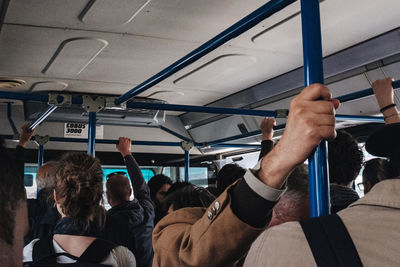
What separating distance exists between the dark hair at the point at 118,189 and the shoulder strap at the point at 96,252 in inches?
44.1

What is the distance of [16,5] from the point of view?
120 inches

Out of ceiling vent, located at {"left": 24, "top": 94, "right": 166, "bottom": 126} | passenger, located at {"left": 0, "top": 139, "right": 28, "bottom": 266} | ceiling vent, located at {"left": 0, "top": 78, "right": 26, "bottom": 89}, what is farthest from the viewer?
ceiling vent, located at {"left": 24, "top": 94, "right": 166, "bottom": 126}

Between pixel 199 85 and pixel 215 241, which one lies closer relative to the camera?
pixel 215 241

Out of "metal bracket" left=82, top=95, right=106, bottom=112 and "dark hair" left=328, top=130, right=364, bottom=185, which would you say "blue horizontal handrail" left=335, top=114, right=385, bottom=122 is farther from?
"metal bracket" left=82, top=95, right=106, bottom=112

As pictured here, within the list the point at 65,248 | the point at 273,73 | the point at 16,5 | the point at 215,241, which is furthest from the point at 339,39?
the point at 215,241

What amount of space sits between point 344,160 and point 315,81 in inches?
40.6

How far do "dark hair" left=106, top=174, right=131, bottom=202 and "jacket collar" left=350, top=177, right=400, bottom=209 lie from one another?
7.27ft

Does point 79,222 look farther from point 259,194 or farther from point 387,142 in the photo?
point 387,142

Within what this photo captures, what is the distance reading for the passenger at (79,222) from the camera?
1.80 m

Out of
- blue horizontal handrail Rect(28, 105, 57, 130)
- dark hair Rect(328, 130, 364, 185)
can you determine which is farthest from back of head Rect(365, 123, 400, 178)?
blue horizontal handrail Rect(28, 105, 57, 130)

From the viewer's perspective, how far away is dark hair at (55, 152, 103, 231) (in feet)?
6.57

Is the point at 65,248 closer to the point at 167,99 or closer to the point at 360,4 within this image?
the point at 360,4

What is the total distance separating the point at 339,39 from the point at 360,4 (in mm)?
778

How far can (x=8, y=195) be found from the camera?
2.53 feet
